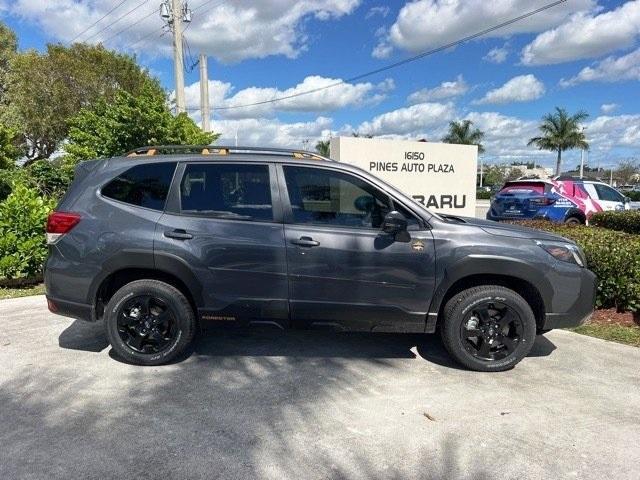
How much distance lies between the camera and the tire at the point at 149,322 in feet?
13.6

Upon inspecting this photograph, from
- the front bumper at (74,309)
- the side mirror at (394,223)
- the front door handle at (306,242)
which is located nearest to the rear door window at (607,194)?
the side mirror at (394,223)

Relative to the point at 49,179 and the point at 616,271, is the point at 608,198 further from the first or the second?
the point at 49,179

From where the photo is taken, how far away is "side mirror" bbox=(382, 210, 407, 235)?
3898 millimetres

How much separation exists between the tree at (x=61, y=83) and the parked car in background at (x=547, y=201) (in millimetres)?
19028

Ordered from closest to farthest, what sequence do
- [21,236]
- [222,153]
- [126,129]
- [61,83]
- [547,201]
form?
[222,153] < [21,236] < [547,201] < [126,129] < [61,83]

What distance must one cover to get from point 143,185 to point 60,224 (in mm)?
743

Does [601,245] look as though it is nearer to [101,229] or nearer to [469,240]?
[469,240]

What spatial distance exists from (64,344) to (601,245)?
599cm

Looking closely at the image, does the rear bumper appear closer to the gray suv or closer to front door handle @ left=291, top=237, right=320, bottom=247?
the gray suv

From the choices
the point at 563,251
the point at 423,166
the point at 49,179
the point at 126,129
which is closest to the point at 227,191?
the point at 563,251

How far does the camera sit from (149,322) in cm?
423

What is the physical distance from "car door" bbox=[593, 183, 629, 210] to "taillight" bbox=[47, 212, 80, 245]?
13.5m

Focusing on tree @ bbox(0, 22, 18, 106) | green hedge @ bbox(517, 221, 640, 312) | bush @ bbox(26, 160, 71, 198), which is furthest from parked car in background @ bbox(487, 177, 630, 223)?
tree @ bbox(0, 22, 18, 106)

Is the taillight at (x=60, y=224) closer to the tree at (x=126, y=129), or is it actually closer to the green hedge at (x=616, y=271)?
the green hedge at (x=616, y=271)
